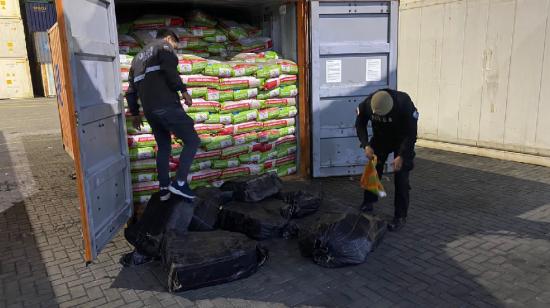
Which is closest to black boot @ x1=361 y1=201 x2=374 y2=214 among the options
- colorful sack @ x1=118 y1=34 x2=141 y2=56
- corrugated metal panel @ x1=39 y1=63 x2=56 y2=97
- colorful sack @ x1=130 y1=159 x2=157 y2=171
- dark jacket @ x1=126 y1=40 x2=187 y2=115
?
dark jacket @ x1=126 y1=40 x2=187 y2=115

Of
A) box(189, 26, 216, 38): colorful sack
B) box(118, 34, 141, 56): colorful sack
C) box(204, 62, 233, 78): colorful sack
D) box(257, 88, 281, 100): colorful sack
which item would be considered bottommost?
box(257, 88, 281, 100): colorful sack

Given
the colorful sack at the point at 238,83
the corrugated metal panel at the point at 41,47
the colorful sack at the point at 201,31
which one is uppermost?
the corrugated metal panel at the point at 41,47

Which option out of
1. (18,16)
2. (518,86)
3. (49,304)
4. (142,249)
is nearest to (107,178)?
(142,249)

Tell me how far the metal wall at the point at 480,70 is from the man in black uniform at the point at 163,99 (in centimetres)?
553

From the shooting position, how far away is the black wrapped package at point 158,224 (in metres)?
4.02

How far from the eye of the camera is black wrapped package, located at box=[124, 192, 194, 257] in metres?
4.02

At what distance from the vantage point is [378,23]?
6375 mm

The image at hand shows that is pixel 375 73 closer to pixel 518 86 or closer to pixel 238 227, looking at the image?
pixel 518 86

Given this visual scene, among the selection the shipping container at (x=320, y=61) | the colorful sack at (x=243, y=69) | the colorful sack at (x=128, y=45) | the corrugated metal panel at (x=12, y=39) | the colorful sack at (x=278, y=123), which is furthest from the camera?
the corrugated metal panel at (x=12, y=39)

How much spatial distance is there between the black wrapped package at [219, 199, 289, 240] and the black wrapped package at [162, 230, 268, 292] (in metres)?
0.57

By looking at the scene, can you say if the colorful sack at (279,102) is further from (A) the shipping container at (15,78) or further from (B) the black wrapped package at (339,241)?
(A) the shipping container at (15,78)

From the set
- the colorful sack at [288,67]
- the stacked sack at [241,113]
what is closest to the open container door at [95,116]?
the stacked sack at [241,113]

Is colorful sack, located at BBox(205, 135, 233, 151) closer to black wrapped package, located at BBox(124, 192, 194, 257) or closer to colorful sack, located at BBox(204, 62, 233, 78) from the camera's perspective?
colorful sack, located at BBox(204, 62, 233, 78)

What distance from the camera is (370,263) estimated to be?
3.96 metres
